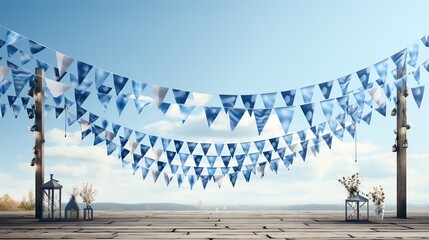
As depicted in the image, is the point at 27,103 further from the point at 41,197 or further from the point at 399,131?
the point at 399,131

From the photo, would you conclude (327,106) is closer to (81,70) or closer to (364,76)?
(364,76)

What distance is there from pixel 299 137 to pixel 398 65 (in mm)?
5570

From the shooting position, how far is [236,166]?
76.5 ft

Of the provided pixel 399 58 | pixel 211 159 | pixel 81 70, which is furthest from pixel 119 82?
pixel 399 58

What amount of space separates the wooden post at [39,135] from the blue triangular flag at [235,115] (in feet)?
22.1

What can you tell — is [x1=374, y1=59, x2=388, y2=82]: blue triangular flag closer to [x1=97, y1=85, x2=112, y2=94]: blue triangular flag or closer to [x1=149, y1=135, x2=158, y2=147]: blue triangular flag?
[x1=97, y1=85, x2=112, y2=94]: blue triangular flag

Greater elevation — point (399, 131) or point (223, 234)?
point (399, 131)

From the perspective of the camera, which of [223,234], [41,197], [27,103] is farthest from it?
[27,103]

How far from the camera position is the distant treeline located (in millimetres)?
28655

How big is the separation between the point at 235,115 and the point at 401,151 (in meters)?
6.72

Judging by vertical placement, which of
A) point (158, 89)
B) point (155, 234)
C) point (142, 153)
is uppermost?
point (158, 89)

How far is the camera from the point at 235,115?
17375 mm

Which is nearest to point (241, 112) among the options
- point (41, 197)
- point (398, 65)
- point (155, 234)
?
point (398, 65)

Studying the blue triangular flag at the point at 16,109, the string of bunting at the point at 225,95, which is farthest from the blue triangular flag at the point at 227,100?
the blue triangular flag at the point at 16,109
